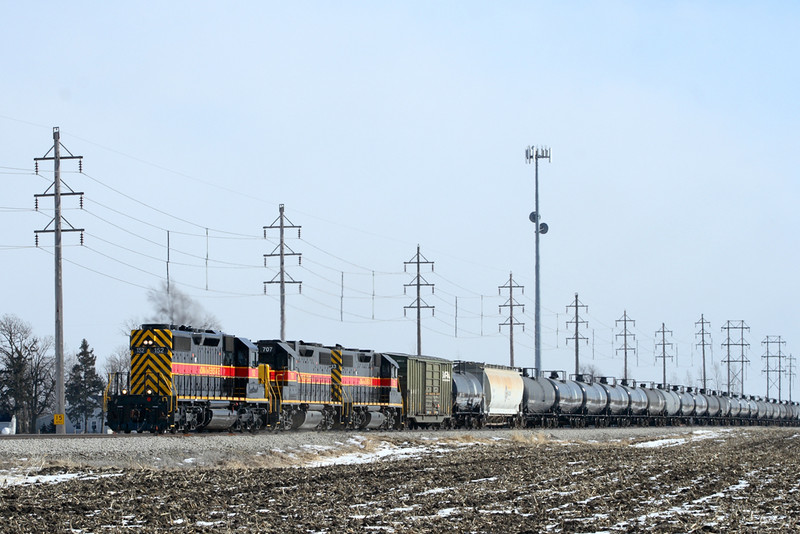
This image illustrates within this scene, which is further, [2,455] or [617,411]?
[617,411]

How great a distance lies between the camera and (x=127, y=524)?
1501cm

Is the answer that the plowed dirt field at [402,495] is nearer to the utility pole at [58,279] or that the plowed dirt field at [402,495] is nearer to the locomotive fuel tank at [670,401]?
the utility pole at [58,279]

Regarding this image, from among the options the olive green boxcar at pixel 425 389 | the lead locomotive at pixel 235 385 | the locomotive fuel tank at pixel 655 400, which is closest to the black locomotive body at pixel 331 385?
the lead locomotive at pixel 235 385

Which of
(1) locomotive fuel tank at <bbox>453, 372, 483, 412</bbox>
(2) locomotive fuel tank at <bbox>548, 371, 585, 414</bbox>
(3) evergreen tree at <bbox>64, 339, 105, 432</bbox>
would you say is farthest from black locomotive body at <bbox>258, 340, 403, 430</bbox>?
(3) evergreen tree at <bbox>64, 339, 105, 432</bbox>

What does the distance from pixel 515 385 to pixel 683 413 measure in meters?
31.2

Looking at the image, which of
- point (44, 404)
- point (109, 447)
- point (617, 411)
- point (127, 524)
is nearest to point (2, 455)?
point (109, 447)

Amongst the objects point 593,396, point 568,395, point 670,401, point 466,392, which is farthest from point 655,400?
point 466,392

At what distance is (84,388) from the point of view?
109 m

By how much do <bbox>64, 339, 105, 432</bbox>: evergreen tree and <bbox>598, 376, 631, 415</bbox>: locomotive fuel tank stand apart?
57.2m

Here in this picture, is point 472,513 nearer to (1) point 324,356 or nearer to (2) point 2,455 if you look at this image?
(2) point 2,455

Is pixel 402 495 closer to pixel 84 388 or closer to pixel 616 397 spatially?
pixel 616 397

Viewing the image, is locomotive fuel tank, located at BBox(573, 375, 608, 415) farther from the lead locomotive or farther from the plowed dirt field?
the plowed dirt field

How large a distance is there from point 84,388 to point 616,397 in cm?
6107

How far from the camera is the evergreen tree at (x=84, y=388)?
108m
